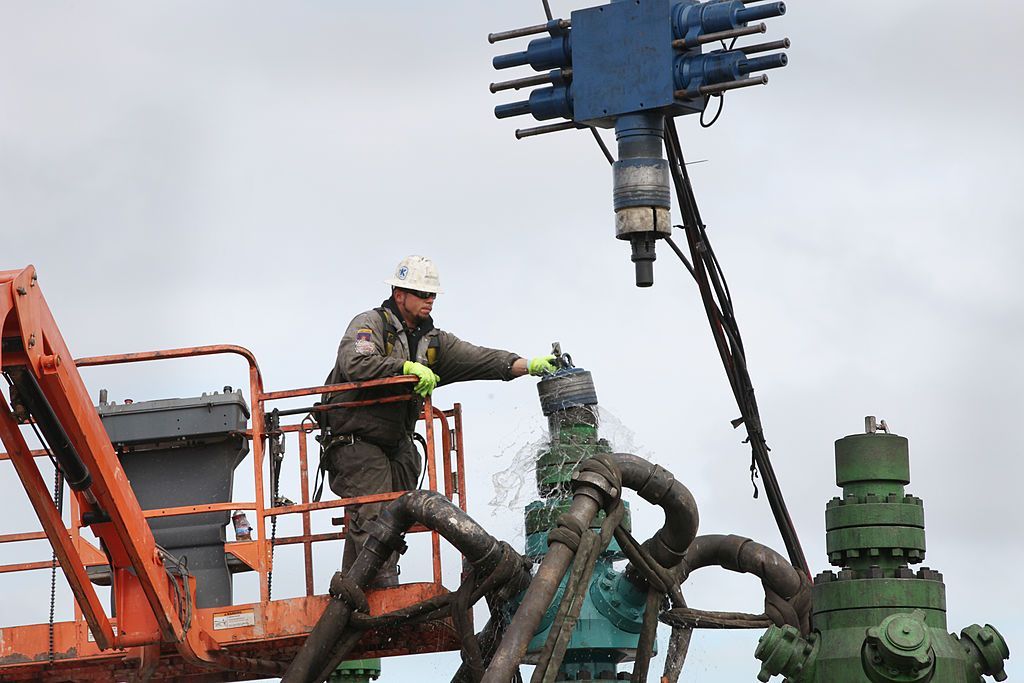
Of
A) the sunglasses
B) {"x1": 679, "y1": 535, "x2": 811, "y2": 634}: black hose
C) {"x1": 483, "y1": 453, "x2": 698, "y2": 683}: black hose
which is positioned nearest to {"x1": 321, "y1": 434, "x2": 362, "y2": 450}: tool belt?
the sunglasses

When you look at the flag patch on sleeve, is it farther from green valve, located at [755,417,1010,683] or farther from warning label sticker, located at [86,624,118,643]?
green valve, located at [755,417,1010,683]

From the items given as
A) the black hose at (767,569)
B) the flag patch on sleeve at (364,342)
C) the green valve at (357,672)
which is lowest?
the green valve at (357,672)

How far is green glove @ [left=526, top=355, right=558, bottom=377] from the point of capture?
52.1ft

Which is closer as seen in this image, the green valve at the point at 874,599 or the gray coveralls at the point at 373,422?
the green valve at the point at 874,599

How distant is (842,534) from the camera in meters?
11.8

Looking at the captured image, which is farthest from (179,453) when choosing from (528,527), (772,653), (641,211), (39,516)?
(772,653)

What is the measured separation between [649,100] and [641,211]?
0.91m

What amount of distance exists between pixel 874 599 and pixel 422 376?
170 inches

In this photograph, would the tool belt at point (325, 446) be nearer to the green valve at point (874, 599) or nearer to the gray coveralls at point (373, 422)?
the gray coveralls at point (373, 422)

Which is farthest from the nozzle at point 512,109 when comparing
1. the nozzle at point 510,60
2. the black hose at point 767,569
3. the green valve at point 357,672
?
the green valve at point 357,672

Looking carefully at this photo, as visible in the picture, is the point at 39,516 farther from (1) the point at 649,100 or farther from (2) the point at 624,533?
(1) the point at 649,100

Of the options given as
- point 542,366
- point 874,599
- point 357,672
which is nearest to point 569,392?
point 542,366

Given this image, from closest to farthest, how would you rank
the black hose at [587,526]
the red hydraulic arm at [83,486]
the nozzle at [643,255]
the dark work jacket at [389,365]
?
the red hydraulic arm at [83,486]
the black hose at [587,526]
the nozzle at [643,255]
the dark work jacket at [389,365]

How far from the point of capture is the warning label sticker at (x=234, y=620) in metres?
15.2
